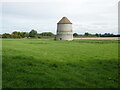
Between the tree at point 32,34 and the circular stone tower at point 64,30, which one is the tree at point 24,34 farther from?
the circular stone tower at point 64,30

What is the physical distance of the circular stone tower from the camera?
5806 cm

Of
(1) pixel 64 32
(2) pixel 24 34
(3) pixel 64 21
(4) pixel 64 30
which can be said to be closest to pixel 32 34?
(2) pixel 24 34

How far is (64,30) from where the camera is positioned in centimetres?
5828

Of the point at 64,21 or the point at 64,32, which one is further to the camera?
the point at 64,21

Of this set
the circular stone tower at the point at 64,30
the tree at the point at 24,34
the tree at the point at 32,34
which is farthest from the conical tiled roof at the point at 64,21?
the tree at the point at 24,34

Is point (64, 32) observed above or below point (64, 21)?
below

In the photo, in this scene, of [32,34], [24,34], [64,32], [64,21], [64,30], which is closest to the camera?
[64,32]

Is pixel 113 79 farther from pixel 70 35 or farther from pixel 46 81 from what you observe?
pixel 70 35

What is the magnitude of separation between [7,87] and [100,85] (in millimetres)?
3084

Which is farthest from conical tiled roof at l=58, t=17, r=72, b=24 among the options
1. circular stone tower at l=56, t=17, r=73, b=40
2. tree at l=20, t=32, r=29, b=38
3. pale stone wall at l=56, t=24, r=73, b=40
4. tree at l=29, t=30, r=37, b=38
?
tree at l=20, t=32, r=29, b=38

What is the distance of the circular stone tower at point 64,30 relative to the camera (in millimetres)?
58062

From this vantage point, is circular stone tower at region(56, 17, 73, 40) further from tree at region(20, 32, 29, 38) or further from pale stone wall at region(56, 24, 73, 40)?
tree at region(20, 32, 29, 38)

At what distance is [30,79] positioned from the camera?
6.12 m

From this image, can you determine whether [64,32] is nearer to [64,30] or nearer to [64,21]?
Answer: [64,30]
